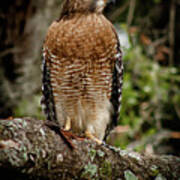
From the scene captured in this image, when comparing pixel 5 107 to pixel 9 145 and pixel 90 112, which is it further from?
pixel 9 145

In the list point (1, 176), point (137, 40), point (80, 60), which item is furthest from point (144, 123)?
point (1, 176)

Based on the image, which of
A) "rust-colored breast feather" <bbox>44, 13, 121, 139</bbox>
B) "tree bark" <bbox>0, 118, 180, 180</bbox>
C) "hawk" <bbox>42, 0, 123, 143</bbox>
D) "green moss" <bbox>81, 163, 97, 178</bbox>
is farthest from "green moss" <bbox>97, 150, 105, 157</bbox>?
"rust-colored breast feather" <bbox>44, 13, 121, 139</bbox>

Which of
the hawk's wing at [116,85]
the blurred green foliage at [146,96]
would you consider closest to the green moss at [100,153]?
Result: the hawk's wing at [116,85]

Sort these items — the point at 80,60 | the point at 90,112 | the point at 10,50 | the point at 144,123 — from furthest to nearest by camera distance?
1. the point at 144,123
2. the point at 10,50
3. the point at 90,112
4. the point at 80,60

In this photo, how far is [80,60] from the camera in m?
3.21

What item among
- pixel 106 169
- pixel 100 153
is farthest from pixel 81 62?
pixel 106 169

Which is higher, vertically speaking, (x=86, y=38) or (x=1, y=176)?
(x=86, y=38)

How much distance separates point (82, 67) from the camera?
127 inches

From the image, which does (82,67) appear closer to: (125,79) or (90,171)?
(90,171)

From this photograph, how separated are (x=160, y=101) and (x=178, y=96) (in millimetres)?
343

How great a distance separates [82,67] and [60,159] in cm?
156

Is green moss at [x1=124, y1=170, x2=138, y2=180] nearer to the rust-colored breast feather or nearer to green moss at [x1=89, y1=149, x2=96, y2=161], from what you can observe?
green moss at [x1=89, y1=149, x2=96, y2=161]

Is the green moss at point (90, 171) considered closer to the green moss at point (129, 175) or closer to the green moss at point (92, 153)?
the green moss at point (92, 153)

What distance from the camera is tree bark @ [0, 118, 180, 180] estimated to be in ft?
5.23
